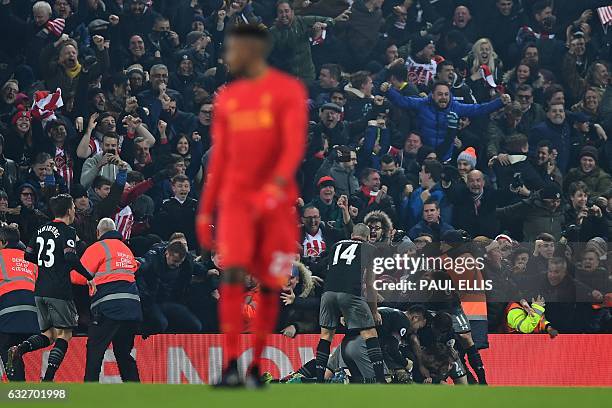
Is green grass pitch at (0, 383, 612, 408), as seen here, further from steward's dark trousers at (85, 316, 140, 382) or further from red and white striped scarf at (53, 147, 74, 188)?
red and white striped scarf at (53, 147, 74, 188)

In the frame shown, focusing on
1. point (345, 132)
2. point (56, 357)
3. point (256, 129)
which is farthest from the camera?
point (345, 132)

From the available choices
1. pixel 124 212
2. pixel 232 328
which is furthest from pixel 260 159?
pixel 124 212

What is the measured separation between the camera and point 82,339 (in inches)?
554

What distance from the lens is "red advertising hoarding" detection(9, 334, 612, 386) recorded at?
44.3 feet

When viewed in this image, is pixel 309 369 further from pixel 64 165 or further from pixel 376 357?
pixel 64 165

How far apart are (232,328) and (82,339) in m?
8.56

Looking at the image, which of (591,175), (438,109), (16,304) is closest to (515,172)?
(591,175)

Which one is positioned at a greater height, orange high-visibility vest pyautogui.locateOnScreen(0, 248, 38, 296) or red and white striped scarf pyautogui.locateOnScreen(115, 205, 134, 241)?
red and white striped scarf pyautogui.locateOnScreen(115, 205, 134, 241)

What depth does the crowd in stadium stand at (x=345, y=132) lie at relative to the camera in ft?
46.6

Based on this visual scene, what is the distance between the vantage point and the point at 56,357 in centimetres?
1380

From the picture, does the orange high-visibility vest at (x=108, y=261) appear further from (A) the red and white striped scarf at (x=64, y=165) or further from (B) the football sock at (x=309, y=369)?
(B) the football sock at (x=309, y=369)

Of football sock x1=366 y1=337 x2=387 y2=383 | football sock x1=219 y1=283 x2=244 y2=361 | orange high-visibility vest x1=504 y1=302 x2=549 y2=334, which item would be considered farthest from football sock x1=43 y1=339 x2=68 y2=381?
football sock x1=219 y1=283 x2=244 y2=361

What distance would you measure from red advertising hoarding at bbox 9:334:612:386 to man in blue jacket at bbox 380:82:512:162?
9.95 feet

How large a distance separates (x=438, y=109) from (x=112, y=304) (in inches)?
202
